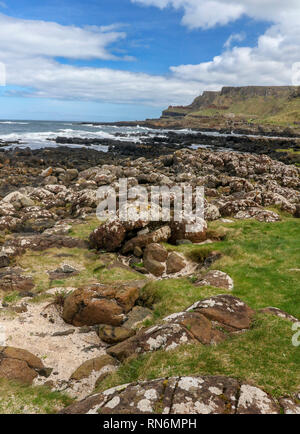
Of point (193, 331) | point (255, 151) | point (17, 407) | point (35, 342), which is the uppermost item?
point (255, 151)

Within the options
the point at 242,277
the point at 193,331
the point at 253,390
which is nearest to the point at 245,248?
the point at 242,277

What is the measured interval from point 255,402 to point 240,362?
159 centimetres

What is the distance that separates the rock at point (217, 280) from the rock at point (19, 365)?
815 centimetres

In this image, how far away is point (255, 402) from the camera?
18.1ft

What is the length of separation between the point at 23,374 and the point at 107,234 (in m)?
12.5

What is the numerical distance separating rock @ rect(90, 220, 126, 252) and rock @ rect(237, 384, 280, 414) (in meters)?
15.6

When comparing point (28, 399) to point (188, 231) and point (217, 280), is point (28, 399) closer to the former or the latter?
point (217, 280)

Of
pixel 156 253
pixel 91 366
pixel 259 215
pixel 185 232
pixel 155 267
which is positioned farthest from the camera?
pixel 259 215

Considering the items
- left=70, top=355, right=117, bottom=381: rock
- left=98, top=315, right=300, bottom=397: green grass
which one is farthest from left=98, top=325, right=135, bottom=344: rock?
left=98, top=315, right=300, bottom=397: green grass

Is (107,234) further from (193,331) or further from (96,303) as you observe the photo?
(193,331)

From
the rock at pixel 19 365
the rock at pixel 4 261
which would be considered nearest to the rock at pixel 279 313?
the rock at pixel 19 365

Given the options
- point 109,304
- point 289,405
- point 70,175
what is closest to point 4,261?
point 109,304

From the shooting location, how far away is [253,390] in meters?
5.84

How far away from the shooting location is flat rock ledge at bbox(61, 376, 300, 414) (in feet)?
→ 17.8
